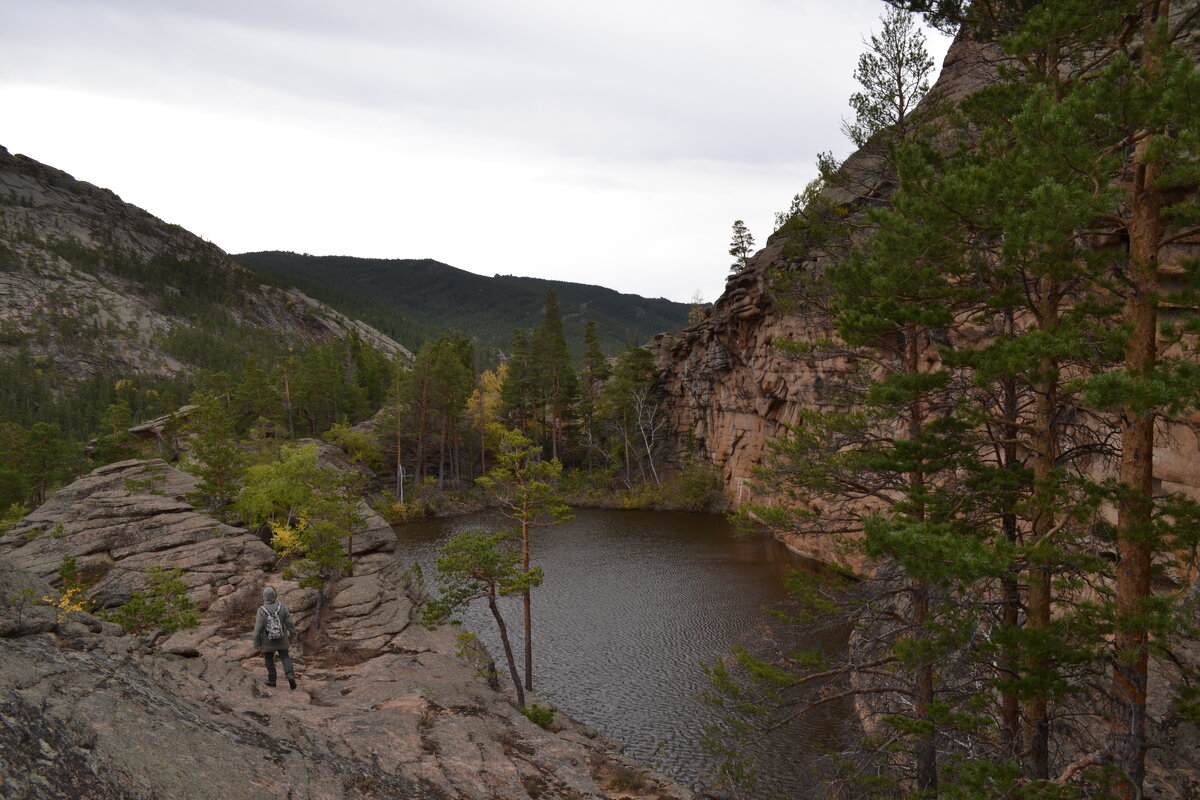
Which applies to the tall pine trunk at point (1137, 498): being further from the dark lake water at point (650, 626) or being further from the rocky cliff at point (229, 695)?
the rocky cliff at point (229, 695)

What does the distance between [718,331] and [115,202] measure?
206310 millimetres

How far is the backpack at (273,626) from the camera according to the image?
1208 centimetres

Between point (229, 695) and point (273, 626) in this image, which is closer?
point (229, 695)

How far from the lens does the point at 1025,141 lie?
7.05 meters

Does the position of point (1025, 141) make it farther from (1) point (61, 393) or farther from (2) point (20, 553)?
(1) point (61, 393)

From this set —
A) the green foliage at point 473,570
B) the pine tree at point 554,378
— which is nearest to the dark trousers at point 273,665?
the green foliage at point 473,570

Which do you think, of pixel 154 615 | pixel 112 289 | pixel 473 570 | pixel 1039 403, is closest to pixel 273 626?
pixel 154 615

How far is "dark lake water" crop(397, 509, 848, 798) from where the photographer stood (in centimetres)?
1678

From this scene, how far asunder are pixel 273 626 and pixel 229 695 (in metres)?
2.22

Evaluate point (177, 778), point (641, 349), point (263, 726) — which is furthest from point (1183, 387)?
point (641, 349)

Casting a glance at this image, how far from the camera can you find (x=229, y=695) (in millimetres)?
9969

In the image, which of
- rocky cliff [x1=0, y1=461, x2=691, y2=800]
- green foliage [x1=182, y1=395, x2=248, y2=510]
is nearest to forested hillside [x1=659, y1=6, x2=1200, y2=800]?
rocky cliff [x1=0, y1=461, x2=691, y2=800]

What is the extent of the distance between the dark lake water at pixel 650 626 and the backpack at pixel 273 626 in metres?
9.54

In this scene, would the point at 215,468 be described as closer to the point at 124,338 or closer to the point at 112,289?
the point at 124,338
